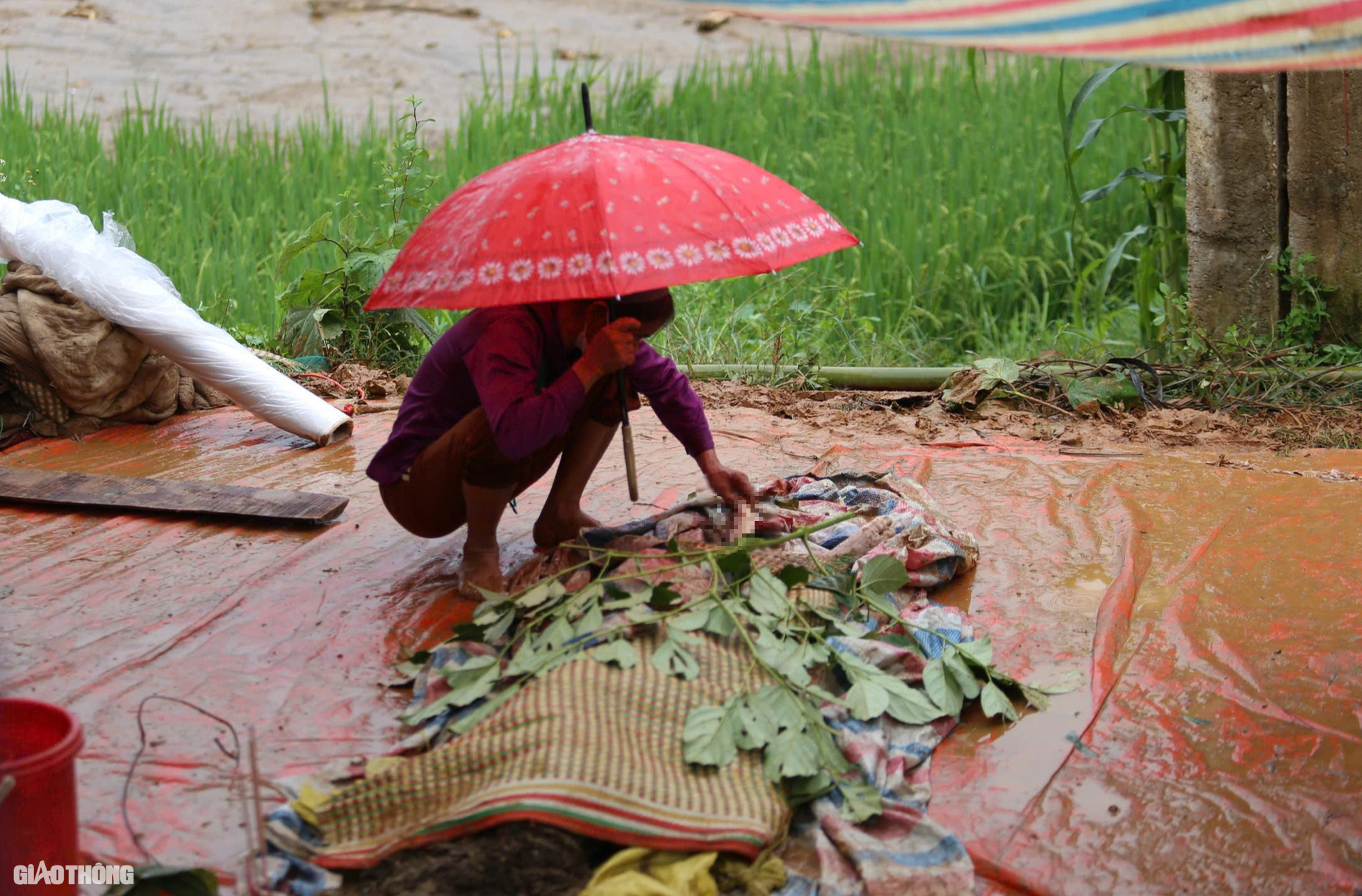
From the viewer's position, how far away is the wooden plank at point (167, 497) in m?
3.03

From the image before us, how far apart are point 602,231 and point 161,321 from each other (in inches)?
88.0

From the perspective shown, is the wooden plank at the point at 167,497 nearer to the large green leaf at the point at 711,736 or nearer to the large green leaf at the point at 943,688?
the large green leaf at the point at 711,736

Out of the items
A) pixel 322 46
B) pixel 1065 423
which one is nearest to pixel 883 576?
pixel 1065 423

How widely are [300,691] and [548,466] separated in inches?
30.8

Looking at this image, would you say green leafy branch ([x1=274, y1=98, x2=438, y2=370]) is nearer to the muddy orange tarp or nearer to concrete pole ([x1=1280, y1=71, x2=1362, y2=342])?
the muddy orange tarp

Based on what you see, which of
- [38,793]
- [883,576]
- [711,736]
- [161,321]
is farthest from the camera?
[161,321]

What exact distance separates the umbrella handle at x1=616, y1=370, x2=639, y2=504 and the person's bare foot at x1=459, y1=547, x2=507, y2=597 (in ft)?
1.26

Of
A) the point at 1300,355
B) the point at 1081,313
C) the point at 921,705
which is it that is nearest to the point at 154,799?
the point at 921,705

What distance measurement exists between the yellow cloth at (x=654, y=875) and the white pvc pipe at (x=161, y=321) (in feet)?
7.88

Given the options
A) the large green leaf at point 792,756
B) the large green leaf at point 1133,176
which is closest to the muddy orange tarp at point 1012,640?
the large green leaf at point 792,756

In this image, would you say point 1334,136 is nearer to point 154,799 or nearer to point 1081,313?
point 1081,313

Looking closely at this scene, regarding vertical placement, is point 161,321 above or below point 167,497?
above

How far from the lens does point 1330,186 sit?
395 centimetres

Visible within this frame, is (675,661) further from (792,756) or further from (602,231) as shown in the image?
(602,231)
